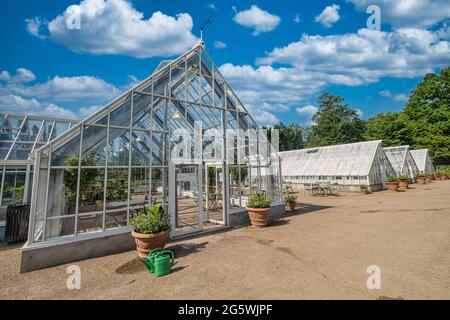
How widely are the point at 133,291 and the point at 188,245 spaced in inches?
108

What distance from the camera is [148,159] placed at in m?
7.23

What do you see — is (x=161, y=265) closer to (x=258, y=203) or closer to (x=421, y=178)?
(x=258, y=203)

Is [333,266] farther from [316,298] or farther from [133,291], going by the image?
[133,291]

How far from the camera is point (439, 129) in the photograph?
105 ft

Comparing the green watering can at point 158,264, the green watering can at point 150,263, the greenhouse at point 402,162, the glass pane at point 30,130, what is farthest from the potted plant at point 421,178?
the glass pane at point 30,130

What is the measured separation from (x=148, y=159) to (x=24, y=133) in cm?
813

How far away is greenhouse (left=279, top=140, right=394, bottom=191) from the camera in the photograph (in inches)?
730

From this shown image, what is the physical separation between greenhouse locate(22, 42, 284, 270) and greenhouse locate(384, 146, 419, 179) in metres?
20.6

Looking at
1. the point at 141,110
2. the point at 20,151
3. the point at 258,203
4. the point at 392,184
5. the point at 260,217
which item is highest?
the point at 141,110

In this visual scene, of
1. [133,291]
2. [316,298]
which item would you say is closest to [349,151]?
[316,298]

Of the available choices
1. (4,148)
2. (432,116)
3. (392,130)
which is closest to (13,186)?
(4,148)

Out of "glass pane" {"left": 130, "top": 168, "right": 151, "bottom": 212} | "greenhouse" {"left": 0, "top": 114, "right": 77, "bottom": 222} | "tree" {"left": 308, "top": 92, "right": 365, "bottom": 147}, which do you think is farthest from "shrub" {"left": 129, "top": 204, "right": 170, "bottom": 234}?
"tree" {"left": 308, "top": 92, "right": 365, "bottom": 147}

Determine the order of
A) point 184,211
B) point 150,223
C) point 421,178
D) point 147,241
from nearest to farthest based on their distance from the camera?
point 147,241 → point 150,223 → point 184,211 → point 421,178

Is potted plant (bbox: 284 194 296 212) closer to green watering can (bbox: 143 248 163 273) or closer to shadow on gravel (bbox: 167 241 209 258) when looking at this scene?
shadow on gravel (bbox: 167 241 209 258)
